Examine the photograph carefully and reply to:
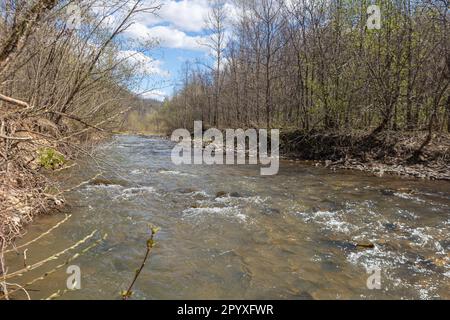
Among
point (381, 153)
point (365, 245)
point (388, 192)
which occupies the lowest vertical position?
point (365, 245)

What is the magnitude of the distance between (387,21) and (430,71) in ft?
8.76

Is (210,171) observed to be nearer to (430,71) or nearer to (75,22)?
(75,22)

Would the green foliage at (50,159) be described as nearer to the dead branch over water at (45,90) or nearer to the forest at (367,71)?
the dead branch over water at (45,90)

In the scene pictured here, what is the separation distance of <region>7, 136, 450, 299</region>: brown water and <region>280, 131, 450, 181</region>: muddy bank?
2.23 m

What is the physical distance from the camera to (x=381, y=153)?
12.7 metres

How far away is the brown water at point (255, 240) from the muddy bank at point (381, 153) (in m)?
2.23

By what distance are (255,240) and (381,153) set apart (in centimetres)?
934

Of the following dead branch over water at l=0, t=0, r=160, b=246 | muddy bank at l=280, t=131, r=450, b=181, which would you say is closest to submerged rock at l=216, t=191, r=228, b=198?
dead branch over water at l=0, t=0, r=160, b=246

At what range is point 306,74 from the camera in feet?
56.8
